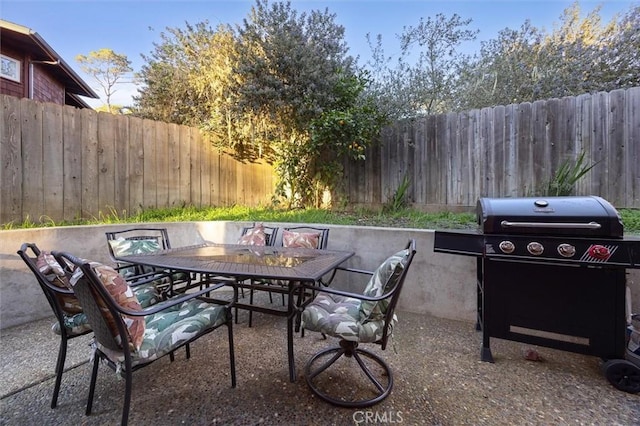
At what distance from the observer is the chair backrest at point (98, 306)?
125cm

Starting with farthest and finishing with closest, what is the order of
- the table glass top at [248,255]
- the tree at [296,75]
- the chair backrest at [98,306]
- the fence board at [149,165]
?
the fence board at [149,165]
the tree at [296,75]
the table glass top at [248,255]
the chair backrest at [98,306]

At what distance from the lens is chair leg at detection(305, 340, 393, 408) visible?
167 cm

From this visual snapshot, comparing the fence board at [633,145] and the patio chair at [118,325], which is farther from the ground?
the fence board at [633,145]

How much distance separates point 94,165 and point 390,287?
418cm

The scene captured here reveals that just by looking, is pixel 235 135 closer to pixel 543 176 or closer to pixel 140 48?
pixel 140 48

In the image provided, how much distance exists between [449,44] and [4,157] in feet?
20.1

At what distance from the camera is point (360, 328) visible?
166 cm

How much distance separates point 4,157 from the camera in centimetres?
324

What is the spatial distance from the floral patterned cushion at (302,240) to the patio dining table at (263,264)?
250mm

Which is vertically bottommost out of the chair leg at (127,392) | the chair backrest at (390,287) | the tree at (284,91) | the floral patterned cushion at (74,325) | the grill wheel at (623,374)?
the grill wheel at (623,374)

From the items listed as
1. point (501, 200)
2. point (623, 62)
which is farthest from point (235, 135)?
point (623, 62)

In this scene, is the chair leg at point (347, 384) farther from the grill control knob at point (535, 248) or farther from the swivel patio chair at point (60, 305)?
the swivel patio chair at point (60, 305)

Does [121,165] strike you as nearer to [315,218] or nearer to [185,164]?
[185,164]

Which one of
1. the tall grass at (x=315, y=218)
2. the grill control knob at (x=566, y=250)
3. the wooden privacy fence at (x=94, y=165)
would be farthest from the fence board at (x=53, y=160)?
the grill control knob at (x=566, y=250)
